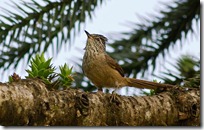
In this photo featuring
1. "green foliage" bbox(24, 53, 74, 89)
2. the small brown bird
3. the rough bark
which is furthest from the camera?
the small brown bird

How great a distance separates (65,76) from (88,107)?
185 millimetres

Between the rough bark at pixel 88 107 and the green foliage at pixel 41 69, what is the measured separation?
0.10 metres

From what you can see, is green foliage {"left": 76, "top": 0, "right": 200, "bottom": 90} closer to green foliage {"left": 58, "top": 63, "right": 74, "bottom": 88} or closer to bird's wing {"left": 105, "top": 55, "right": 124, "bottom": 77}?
bird's wing {"left": 105, "top": 55, "right": 124, "bottom": 77}

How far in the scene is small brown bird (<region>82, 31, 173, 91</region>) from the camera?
7.77 ft

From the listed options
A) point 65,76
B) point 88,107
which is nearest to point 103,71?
point 65,76

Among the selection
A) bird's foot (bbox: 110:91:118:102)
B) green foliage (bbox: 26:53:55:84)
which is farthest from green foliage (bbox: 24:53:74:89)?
bird's foot (bbox: 110:91:118:102)

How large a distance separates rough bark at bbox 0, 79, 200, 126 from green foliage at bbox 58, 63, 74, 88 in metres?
0.10

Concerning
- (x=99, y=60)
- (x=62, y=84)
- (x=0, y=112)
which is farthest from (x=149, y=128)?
(x=99, y=60)

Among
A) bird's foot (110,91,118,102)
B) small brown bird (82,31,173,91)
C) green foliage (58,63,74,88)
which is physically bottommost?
bird's foot (110,91,118,102)

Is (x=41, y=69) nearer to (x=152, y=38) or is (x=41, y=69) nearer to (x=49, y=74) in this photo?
(x=49, y=74)

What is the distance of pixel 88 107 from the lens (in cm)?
149

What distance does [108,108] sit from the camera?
5.09ft

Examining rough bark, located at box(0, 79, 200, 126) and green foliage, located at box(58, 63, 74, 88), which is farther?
green foliage, located at box(58, 63, 74, 88)

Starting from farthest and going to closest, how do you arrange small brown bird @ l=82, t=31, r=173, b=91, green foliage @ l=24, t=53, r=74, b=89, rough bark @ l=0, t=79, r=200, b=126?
small brown bird @ l=82, t=31, r=173, b=91
green foliage @ l=24, t=53, r=74, b=89
rough bark @ l=0, t=79, r=200, b=126
